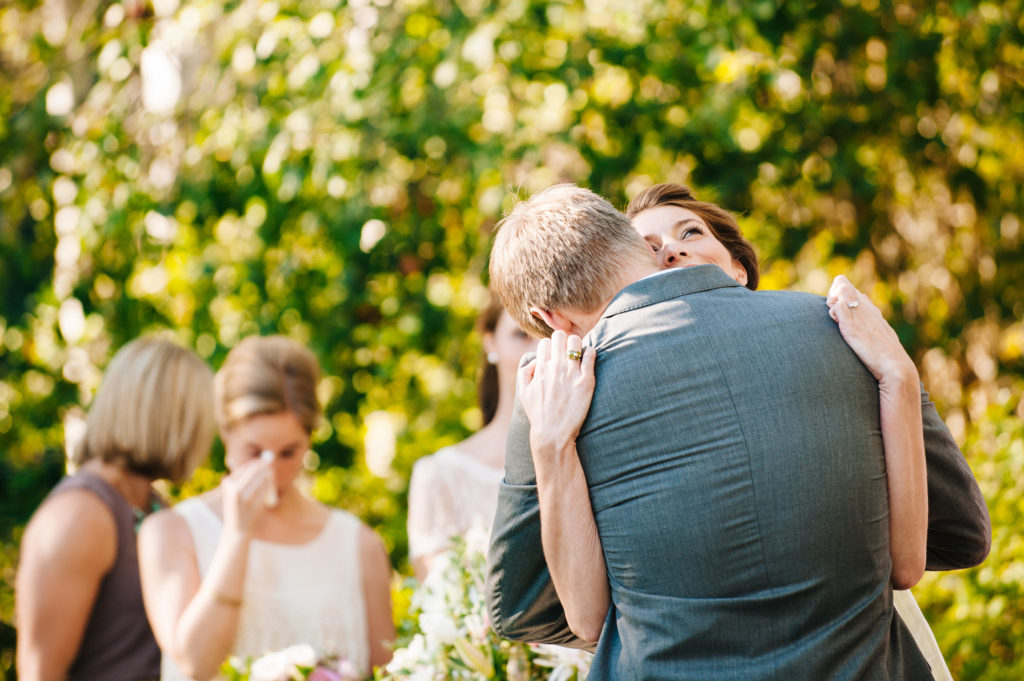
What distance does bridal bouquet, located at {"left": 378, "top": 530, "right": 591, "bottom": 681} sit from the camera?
1.84 m

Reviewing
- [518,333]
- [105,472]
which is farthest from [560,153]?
[105,472]

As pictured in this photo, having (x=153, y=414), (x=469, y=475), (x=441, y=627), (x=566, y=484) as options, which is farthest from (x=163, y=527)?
(x=566, y=484)

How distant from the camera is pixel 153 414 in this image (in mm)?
3203

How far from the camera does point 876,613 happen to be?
138cm

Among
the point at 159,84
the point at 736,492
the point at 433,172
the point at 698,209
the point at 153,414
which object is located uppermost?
the point at 159,84

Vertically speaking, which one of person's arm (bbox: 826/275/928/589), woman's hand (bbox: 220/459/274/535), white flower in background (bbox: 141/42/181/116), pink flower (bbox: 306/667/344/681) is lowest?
pink flower (bbox: 306/667/344/681)

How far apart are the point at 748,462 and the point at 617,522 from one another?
9.0 inches

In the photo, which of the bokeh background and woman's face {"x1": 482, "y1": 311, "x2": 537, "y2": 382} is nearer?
woman's face {"x1": 482, "y1": 311, "x2": 537, "y2": 382}

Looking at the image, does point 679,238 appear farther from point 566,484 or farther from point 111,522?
point 111,522

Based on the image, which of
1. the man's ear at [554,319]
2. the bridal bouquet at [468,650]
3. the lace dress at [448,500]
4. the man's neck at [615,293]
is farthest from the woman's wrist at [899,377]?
the lace dress at [448,500]

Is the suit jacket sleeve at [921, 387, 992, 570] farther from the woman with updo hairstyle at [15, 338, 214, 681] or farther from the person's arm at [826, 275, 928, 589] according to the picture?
the woman with updo hairstyle at [15, 338, 214, 681]

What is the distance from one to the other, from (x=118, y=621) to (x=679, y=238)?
236cm

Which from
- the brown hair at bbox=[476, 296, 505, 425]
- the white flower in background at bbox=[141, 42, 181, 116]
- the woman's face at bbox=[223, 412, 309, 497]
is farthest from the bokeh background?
the woman's face at bbox=[223, 412, 309, 497]

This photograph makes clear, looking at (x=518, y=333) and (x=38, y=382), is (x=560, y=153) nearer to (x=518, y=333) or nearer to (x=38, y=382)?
(x=518, y=333)
